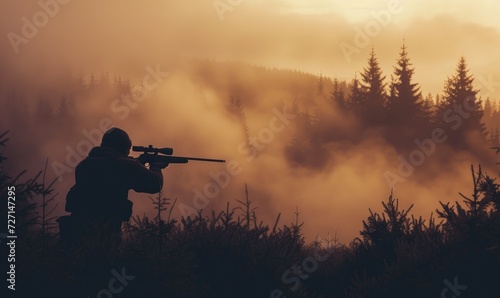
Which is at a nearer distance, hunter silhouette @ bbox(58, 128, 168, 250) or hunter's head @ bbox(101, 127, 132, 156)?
hunter silhouette @ bbox(58, 128, 168, 250)

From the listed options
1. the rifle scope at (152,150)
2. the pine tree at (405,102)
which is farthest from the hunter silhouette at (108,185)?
the pine tree at (405,102)

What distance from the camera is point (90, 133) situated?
172125mm

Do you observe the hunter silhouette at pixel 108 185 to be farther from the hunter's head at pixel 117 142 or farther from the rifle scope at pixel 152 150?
the rifle scope at pixel 152 150

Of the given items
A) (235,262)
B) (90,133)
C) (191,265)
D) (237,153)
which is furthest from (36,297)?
(90,133)

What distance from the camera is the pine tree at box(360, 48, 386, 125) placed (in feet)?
300

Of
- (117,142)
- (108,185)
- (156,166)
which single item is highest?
(117,142)

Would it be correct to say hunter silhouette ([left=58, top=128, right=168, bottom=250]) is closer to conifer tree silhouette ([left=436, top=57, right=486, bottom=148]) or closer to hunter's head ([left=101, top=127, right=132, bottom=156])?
hunter's head ([left=101, top=127, right=132, bottom=156])

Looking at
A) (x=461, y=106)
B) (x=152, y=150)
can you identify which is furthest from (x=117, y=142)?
(x=461, y=106)

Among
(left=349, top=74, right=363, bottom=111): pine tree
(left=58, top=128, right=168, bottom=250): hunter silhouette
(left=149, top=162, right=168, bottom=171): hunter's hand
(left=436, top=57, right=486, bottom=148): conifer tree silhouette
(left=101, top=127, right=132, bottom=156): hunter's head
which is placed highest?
(left=349, top=74, right=363, bottom=111): pine tree

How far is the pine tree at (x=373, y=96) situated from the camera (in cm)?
9149

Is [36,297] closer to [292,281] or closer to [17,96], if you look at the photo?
[292,281]

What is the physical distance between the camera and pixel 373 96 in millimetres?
93125

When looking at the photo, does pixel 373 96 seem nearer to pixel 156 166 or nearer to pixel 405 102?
pixel 405 102

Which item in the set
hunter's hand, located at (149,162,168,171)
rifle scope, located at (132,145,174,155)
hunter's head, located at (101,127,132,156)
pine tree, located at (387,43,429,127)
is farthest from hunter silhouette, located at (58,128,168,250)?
pine tree, located at (387,43,429,127)
